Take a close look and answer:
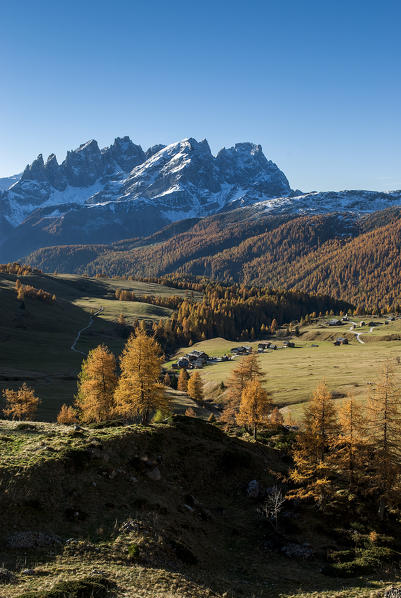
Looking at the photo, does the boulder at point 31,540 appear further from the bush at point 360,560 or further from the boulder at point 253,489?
the boulder at point 253,489

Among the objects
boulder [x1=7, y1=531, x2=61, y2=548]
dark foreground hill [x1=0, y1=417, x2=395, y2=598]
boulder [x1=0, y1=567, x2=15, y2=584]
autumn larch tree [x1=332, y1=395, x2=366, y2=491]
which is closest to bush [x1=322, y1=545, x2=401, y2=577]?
dark foreground hill [x1=0, y1=417, x2=395, y2=598]

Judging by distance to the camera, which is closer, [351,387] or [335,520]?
[335,520]

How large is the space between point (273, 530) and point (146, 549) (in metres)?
17.3

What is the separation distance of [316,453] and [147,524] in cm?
2760

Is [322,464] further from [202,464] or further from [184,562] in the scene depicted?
[184,562]

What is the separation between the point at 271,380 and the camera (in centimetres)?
14125

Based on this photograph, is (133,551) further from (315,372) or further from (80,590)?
(315,372)

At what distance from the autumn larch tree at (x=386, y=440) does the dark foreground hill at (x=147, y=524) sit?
6216 millimetres

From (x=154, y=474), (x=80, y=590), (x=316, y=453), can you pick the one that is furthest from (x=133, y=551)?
(x=316, y=453)

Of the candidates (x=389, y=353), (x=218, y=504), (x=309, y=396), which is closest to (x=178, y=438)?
(x=218, y=504)

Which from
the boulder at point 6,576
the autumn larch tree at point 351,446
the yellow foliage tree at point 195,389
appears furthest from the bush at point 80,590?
the yellow foliage tree at point 195,389

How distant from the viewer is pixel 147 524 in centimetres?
3011

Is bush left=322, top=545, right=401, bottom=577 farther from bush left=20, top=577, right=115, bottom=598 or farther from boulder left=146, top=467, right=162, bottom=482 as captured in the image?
bush left=20, top=577, right=115, bottom=598

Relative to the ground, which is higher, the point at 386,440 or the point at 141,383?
the point at 141,383
